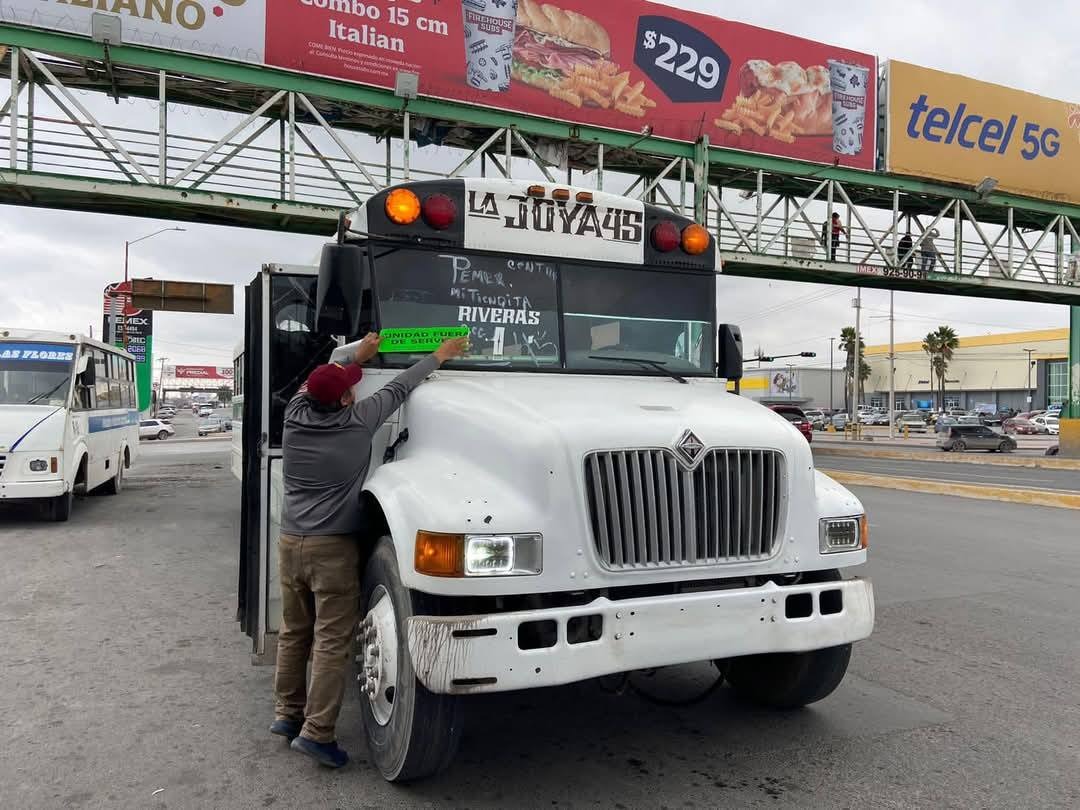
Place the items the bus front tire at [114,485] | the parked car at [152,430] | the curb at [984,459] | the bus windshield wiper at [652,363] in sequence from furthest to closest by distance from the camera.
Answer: the parked car at [152,430]
the curb at [984,459]
the bus front tire at [114,485]
the bus windshield wiper at [652,363]

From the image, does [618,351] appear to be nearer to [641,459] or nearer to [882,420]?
[641,459]

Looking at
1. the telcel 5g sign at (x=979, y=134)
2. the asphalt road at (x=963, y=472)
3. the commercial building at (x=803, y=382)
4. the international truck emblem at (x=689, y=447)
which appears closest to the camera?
the international truck emblem at (x=689, y=447)

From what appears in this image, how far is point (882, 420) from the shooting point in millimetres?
74938

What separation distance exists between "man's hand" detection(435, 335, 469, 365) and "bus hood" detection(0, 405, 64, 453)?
30.1ft

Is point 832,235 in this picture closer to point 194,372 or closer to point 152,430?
point 152,430

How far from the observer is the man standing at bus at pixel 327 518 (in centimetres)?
354

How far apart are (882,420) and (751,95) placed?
60.7m

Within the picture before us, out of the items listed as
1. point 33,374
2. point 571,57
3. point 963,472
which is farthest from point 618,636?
point 963,472

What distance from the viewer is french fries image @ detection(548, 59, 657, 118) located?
61.8 feet

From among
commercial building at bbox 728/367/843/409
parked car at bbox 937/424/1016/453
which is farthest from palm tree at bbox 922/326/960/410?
parked car at bbox 937/424/1016/453

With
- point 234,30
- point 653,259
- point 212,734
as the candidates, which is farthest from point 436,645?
point 234,30

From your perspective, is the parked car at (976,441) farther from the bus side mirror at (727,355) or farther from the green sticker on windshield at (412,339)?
the green sticker on windshield at (412,339)

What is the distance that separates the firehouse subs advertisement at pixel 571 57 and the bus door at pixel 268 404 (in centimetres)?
1323

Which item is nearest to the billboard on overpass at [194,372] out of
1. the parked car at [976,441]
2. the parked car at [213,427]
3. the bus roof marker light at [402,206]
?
the parked car at [213,427]
